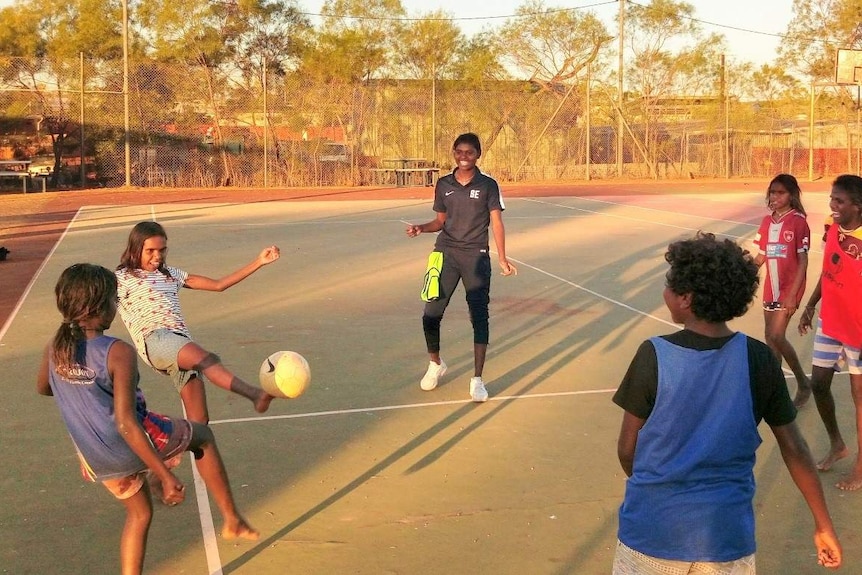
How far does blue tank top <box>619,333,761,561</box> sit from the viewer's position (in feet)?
9.98

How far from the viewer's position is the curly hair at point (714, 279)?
307cm

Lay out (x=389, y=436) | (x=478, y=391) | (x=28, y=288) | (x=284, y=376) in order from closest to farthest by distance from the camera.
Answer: (x=284, y=376)
(x=389, y=436)
(x=478, y=391)
(x=28, y=288)

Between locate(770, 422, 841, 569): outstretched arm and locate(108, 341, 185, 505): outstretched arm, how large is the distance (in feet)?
7.41

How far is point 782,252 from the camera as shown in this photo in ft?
23.8

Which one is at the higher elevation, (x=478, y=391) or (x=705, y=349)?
(x=705, y=349)

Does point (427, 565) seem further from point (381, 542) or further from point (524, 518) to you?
point (524, 518)

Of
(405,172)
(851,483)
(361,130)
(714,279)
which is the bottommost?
(851,483)

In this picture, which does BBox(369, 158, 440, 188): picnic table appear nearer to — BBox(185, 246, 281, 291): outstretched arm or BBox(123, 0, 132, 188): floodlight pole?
BBox(123, 0, 132, 188): floodlight pole

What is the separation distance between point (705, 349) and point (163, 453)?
2364mm

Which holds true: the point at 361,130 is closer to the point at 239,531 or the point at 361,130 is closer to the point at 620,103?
the point at 620,103

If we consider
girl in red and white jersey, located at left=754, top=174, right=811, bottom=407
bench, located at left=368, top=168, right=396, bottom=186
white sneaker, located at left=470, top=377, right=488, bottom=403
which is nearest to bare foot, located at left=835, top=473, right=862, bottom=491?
girl in red and white jersey, located at left=754, top=174, right=811, bottom=407

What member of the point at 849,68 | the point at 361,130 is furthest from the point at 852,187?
the point at 849,68

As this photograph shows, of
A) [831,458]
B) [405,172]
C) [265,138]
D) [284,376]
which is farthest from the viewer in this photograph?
[405,172]

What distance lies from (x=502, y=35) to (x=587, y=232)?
28.3 meters
